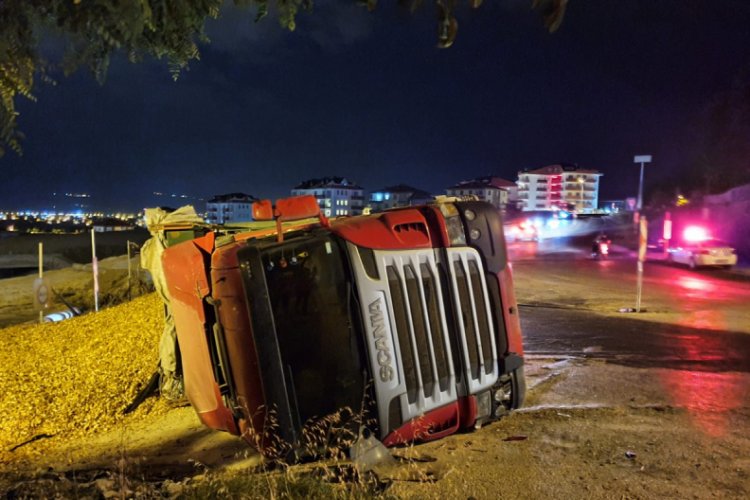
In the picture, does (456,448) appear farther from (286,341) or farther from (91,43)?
(91,43)

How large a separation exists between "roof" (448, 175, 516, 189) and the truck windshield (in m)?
94.4

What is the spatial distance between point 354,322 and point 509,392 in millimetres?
1562

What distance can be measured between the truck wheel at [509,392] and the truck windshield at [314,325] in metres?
1.25

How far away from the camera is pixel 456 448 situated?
184 inches

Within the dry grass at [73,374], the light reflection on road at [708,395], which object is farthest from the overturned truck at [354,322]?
the dry grass at [73,374]

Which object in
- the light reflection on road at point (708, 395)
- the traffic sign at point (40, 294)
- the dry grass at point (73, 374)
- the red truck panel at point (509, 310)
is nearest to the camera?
the red truck panel at point (509, 310)

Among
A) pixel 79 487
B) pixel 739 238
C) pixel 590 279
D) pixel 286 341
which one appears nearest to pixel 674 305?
pixel 590 279

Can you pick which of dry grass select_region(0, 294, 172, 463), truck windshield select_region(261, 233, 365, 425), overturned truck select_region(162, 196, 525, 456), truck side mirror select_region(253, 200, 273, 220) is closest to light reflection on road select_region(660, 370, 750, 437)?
overturned truck select_region(162, 196, 525, 456)

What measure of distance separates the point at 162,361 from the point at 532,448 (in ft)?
13.4

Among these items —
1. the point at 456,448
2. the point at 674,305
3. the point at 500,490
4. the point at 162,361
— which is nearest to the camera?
the point at 500,490

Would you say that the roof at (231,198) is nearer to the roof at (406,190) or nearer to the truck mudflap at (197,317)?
the roof at (406,190)

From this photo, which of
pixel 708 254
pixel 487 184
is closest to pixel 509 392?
pixel 708 254

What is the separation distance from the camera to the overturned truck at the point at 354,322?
12.5ft

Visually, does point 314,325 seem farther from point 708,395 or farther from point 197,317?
point 708,395
